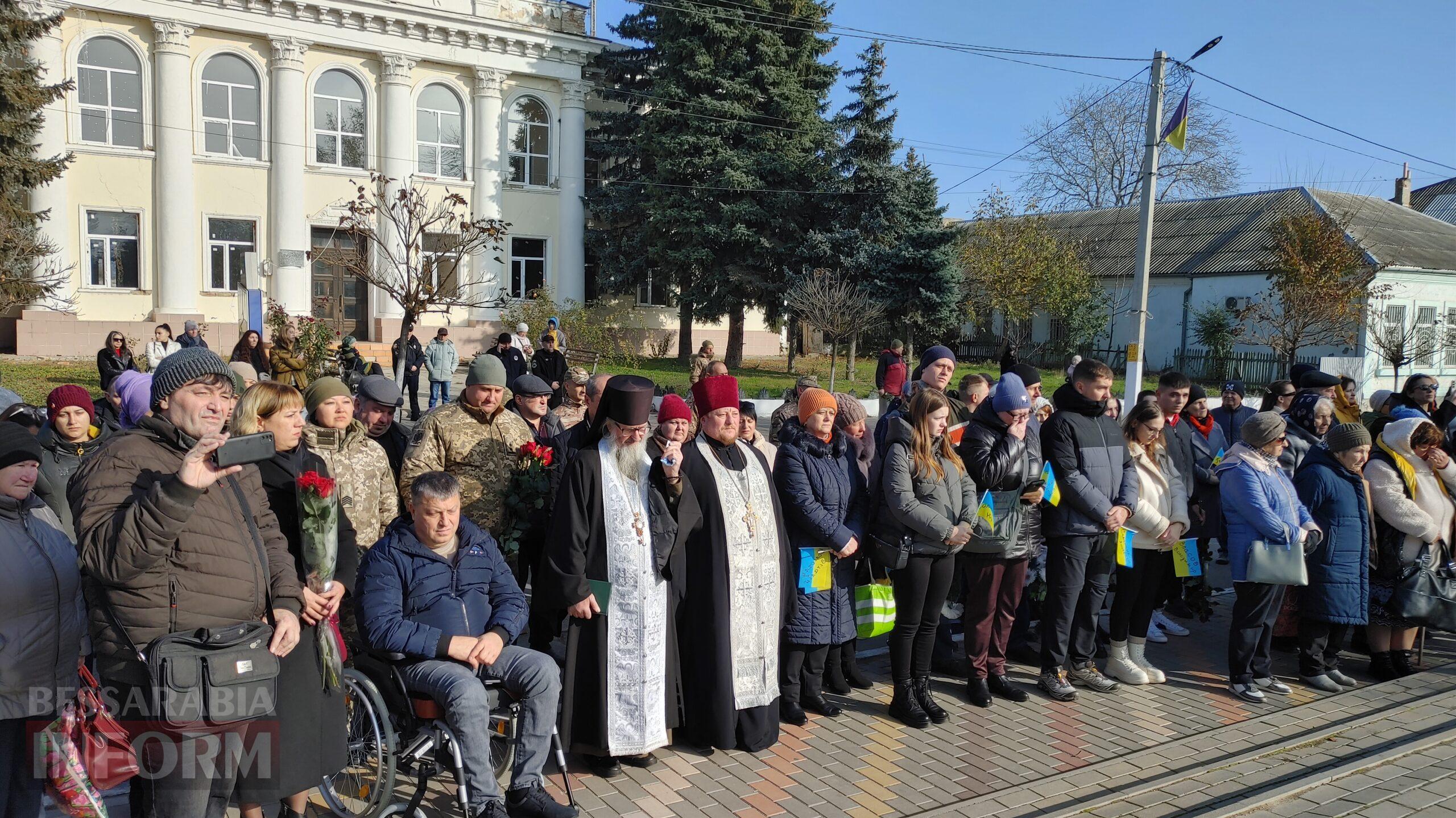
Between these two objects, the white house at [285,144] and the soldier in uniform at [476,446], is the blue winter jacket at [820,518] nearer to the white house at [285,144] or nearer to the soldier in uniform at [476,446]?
the soldier in uniform at [476,446]

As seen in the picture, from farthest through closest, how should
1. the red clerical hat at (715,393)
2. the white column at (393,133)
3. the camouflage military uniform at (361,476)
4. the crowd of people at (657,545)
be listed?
the white column at (393,133)
the red clerical hat at (715,393)
the camouflage military uniform at (361,476)
the crowd of people at (657,545)

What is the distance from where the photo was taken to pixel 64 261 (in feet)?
86.2

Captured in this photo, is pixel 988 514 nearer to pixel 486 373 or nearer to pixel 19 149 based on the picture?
pixel 486 373

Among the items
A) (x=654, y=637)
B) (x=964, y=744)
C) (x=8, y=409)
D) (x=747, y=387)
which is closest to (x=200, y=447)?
(x=654, y=637)

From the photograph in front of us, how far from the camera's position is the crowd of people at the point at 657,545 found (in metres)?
3.51

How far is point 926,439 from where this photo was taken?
5.84 metres

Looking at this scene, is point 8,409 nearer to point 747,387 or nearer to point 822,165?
point 747,387

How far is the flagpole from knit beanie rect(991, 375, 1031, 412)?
9.34m

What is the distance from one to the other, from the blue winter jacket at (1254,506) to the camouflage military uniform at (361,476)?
5.21 m

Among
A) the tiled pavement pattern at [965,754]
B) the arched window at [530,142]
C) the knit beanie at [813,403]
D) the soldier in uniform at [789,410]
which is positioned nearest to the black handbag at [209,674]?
the tiled pavement pattern at [965,754]

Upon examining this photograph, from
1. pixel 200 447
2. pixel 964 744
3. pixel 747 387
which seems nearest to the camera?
pixel 200 447

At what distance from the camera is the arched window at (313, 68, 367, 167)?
29359mm

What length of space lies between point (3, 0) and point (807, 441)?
23.4 metres

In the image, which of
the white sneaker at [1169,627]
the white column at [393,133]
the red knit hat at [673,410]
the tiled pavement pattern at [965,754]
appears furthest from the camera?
the white column at [393,133]
